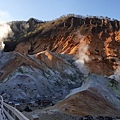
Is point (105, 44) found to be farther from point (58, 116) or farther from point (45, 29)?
point (58, 116)

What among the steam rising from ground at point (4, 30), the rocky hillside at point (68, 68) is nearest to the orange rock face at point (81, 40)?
the rocky hillside at point (68, 68)

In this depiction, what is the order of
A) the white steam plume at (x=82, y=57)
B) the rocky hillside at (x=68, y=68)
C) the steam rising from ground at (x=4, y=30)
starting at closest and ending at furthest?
1. the rocky hillside at (x=68, y=68)
2. the white steam plume at (x=82, y=57)
3. the steam rising from ground at (x=4, y=30)

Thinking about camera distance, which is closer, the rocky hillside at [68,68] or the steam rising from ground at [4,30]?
the rocky hillside at [68,68]

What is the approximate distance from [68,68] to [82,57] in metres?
11.1

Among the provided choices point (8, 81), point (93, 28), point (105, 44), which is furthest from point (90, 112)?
point (93, 28)

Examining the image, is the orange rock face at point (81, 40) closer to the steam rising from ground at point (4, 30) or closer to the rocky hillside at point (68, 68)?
the rocky hillside at point (68, 68)

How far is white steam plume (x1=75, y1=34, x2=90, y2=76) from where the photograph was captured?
68644 mm

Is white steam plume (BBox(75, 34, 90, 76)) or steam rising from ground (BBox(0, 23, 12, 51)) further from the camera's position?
steam rising from ground (BBox(0, 23, 12, 51))

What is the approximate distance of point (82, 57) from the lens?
74.6 meters

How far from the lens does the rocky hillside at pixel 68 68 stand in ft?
108

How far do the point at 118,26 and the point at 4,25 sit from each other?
2258 inches

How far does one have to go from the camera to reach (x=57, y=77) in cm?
5681

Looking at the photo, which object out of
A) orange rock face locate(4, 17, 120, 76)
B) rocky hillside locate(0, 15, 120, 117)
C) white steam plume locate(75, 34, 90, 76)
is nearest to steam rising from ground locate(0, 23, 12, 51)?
rocky hillside locate(0, 15, 120, 117)

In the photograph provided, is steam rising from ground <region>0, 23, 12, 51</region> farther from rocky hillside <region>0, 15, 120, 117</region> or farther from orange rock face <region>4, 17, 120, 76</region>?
orange rock face <region>4, 17, 120, 76</region>
